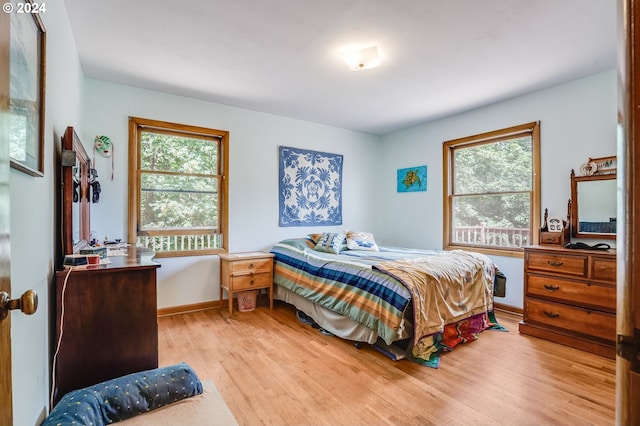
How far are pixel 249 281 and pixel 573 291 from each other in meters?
3.25

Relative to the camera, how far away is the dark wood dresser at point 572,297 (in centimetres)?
252

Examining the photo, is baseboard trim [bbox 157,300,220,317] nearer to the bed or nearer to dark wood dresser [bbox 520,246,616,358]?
the bed

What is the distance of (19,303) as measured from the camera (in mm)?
651

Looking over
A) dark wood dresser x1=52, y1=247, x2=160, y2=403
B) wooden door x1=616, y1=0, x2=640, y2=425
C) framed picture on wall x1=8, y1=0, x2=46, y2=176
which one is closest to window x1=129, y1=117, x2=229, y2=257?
dark wood dresser x1=52, y1=247, x2=160, y2=403

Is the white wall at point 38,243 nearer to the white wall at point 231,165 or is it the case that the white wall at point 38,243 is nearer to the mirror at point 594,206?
the white wall at point 231,165

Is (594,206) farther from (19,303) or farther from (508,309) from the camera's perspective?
(19,303)

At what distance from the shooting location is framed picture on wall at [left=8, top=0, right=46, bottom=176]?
1.04 metres

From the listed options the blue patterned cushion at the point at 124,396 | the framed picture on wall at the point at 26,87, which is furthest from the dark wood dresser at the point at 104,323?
the framed picture on wall at the point at 26,87

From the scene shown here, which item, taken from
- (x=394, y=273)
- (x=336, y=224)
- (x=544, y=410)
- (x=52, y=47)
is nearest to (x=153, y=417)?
(x=394, y=273)

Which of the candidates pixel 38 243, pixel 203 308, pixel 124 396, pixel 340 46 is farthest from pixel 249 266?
pixel 340 46

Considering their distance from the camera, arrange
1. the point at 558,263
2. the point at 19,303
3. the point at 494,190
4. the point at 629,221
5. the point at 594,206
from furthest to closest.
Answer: the point at 494,190 < the point at 594,206 < the point at 558,263 < the point at 19,303 < the point at 629,221

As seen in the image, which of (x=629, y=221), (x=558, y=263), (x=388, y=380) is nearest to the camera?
(x=629, y=221)

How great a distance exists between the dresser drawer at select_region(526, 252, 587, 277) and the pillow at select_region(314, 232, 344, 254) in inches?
79.3

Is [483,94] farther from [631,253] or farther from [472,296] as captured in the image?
[631,253]
